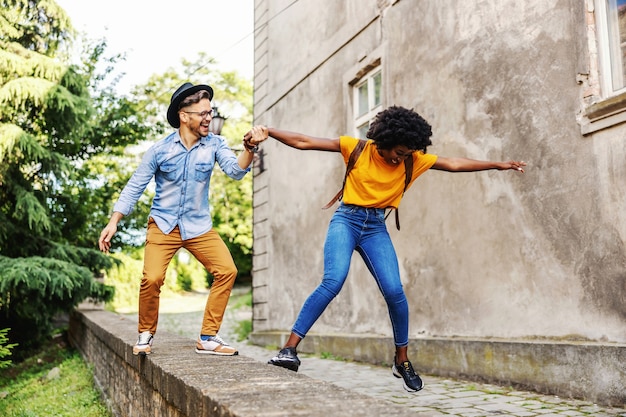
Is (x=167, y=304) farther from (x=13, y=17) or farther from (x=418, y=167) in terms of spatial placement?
(x=418, y=167)

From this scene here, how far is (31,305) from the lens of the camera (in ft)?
34.0

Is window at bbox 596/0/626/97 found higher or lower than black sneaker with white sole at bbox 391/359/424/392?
higher

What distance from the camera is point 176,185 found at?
14.1 ft

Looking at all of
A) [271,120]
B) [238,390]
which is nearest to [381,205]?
[238,390]

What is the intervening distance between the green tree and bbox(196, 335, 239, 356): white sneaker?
6.43m

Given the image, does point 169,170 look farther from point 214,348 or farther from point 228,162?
point 214,348

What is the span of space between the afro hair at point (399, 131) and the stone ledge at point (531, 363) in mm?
1866

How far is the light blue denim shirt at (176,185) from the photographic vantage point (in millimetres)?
4242

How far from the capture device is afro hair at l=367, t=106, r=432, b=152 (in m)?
3.90

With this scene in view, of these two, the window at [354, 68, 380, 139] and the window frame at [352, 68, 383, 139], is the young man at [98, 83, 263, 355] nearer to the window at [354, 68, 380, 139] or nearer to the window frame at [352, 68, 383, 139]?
the window frame at [352, 68, 383, 139]

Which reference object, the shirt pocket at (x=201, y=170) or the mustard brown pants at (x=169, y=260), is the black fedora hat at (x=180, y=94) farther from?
the mustard brown pants at (x=169, y=260)

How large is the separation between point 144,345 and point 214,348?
45 cm

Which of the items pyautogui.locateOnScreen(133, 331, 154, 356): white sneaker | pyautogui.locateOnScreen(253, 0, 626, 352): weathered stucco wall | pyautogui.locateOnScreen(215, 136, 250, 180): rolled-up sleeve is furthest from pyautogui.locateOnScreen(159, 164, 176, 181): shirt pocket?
pyautogui.locateOnScreen(253, 0, 626, 352): weathered stucco wall

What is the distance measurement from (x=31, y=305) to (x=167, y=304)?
647 inches
